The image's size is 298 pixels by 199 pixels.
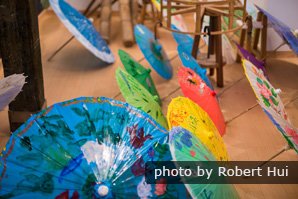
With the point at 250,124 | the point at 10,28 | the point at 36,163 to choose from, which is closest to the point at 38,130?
the point at 36,163

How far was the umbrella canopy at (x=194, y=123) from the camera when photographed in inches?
87.0

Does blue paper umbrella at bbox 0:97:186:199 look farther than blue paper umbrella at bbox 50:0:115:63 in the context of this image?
No

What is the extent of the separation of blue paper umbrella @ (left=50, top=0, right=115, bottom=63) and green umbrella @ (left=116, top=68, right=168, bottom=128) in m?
1.30

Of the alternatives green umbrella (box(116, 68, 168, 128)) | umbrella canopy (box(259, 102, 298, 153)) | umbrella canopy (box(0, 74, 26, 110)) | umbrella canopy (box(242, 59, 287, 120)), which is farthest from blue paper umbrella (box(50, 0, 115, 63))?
umbrella canopy (box(259, 102, 298, 153))

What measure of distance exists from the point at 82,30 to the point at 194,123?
2137 mm

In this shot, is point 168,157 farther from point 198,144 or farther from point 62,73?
point 62,73

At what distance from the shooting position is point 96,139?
1.98 meters

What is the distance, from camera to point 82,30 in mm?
4160

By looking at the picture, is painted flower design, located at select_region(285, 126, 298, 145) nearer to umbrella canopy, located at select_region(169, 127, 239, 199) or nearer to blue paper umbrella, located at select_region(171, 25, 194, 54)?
umbrella canopy, located at select_region(169, 127, 239, 199)

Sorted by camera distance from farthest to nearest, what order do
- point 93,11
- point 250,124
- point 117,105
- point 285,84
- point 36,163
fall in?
1. point 93,11
2. point 285,84
3. point 250,124
4. point 117,105
5. point 36,163

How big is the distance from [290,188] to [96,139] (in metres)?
1.19

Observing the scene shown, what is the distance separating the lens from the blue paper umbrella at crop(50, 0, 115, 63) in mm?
3955

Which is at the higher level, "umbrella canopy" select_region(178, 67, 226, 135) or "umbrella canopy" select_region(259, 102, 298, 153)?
"umbrella canopy" select_region(259, 102, 298, 153)

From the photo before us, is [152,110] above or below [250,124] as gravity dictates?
above
